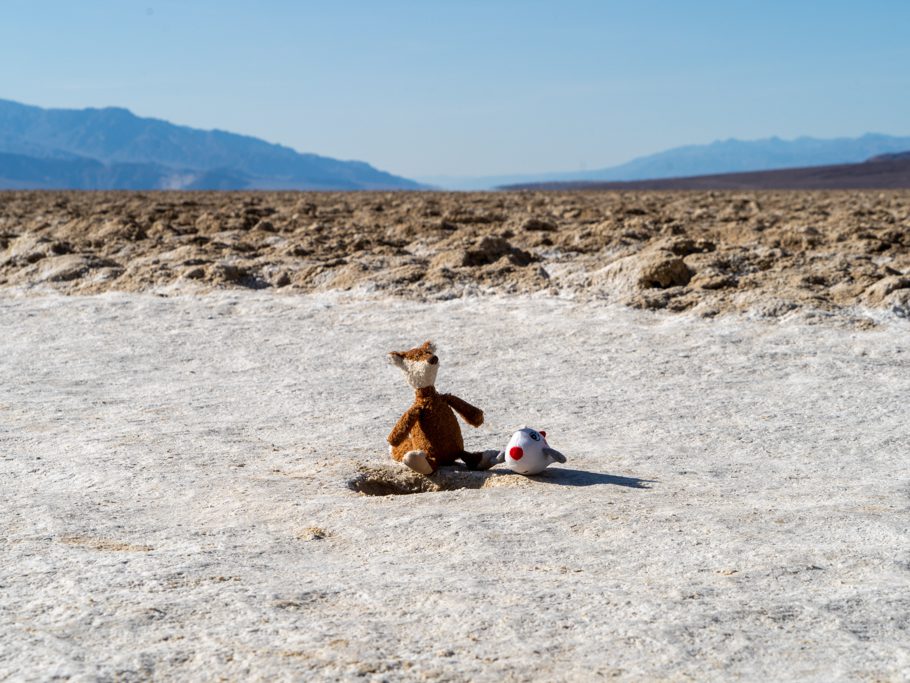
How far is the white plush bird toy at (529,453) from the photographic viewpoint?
4.75 metres

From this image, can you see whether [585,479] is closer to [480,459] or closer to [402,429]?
[480,459]

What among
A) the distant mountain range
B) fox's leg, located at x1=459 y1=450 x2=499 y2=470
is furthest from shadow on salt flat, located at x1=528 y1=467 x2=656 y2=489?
the distant mountain range

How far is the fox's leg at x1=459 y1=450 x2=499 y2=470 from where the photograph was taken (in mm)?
5055

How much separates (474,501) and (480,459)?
0.59 m

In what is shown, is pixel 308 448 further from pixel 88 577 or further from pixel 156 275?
pixel 156 275

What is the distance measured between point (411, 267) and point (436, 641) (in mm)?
7522

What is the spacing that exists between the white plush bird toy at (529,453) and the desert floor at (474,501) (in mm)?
78

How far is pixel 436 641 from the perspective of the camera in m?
3.06

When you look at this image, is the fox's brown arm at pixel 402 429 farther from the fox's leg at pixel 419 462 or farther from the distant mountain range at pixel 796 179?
the distant mountain range at pixel 796 179

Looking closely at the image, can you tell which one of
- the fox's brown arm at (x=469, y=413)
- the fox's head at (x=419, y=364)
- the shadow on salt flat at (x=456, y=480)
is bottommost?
the shadow on salt flat at (x=456, y=480)

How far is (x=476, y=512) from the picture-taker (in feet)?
14.1

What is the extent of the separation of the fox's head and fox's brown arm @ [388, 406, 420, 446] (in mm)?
176

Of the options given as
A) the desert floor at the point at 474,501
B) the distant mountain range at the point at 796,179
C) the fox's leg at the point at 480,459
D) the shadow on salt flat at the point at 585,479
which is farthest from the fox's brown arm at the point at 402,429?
the distant mountain range at the point at 796,179

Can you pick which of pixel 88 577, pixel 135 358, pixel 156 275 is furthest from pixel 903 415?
pixel 156 275
